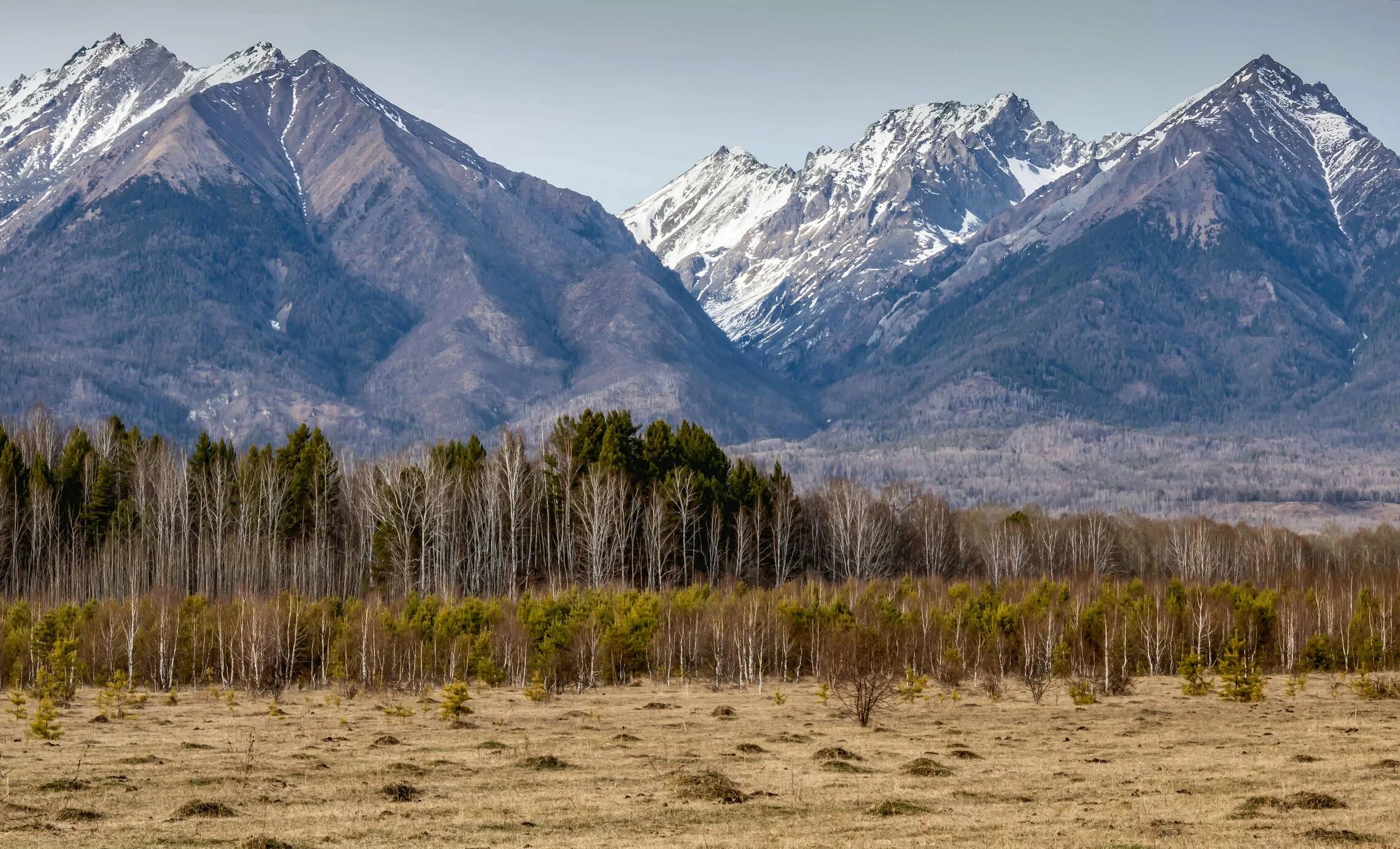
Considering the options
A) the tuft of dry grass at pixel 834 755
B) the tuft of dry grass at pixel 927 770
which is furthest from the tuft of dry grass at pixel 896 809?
the tuft of dry grass at pixel 834 755

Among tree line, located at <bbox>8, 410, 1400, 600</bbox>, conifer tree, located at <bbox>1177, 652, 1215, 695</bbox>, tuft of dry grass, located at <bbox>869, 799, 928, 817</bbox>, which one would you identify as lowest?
conifer tree, located at <bbox>1177, 652, 1215, 695</bbox>

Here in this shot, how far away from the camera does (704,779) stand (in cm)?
4219

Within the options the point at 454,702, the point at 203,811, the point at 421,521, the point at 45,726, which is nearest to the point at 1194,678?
the point at 454,702

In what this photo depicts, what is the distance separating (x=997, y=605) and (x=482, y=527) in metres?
59.0

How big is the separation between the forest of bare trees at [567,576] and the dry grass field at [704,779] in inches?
496

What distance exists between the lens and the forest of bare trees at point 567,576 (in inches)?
3361

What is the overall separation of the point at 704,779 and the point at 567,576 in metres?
96.1

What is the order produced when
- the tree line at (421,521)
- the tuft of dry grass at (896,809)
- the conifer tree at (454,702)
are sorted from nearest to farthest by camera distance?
the tuft of dry grass at (896,809) → the conifer tree at (454,702) → the tree line at (421,521)

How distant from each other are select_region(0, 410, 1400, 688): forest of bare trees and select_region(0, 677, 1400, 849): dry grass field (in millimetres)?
12610

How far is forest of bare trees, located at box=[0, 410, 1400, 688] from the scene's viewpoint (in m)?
85.4

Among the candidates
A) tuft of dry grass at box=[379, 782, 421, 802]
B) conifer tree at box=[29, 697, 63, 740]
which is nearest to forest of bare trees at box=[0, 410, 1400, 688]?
conifer tree at box=[29, 697, 63, 740]

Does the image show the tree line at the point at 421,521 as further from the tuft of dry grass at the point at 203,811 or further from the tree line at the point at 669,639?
the tuft of dry grass at the point at 203,811

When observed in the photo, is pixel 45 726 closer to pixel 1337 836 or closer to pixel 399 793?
pixel 399 793

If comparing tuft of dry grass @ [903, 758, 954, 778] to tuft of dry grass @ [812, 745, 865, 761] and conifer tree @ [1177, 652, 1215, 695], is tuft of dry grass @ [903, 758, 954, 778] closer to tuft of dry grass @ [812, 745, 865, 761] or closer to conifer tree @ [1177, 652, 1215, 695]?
tuft of dry grass @ [812, 745, 865, 761]
